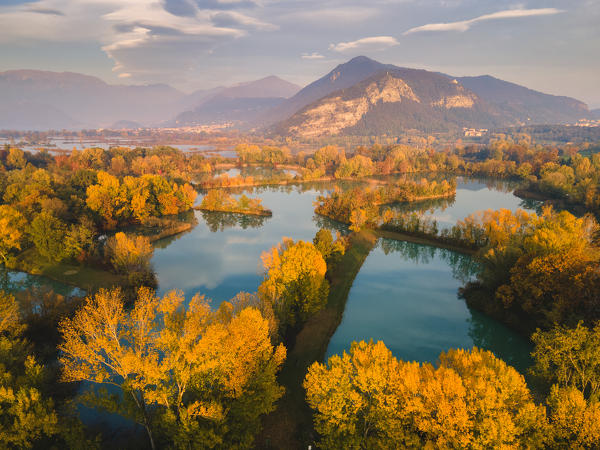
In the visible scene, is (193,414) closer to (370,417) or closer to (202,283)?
(370,417)

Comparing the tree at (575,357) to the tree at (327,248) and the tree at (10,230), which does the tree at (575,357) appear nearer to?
the tree at (327,248)

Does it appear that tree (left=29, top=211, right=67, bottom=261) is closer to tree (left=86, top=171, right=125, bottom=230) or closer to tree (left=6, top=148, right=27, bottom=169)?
tree (left=86, top=171, right=125, bottom=230)

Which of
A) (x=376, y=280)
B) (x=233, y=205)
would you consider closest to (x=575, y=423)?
(x=376, y=280)

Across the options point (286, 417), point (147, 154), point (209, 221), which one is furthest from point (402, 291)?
point (147, 154)

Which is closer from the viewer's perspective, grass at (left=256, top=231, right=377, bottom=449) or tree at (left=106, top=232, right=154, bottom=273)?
grass at (left=256, top=231, right=377, bottom=449)

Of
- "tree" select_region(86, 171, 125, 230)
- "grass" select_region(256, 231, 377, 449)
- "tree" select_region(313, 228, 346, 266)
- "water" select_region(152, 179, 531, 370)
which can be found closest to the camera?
"grass" select_region(256, 231, 377, 449)

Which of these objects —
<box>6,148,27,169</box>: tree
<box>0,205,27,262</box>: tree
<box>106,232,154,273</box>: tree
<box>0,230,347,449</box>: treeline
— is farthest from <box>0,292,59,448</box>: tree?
<box>6,148,27,169</box>: tree
